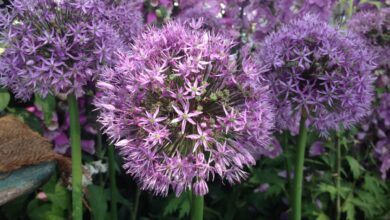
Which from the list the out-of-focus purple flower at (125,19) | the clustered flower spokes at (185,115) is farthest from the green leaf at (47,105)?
the clustered flower spokes at (185,115)

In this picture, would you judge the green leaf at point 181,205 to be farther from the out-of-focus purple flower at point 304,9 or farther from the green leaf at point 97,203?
the out-of-focus purple flower at point 304,9

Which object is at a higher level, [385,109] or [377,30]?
[377,30]

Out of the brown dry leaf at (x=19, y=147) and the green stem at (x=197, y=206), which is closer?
the green stem at (x=197, y=206)

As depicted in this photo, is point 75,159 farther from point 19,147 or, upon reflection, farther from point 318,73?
point 318,73

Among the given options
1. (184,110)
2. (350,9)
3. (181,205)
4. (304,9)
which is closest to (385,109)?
(350,9)

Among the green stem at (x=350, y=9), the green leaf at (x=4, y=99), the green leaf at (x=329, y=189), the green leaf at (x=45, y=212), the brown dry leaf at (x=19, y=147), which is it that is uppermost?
the green stem at (x=350, y=9)

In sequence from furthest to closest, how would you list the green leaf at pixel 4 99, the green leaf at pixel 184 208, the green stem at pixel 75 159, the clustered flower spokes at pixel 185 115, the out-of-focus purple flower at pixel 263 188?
the out-of-focus purple flower at pixel 263 188
the green leaf at pixel 184 208
the green leaf at pixel 4 99
the green stem at pixel 75 159
the clustered flower spokes at pixel 185 115

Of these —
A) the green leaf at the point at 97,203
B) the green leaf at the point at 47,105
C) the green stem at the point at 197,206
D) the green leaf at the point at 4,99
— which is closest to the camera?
the green stem at the point at 197,206
